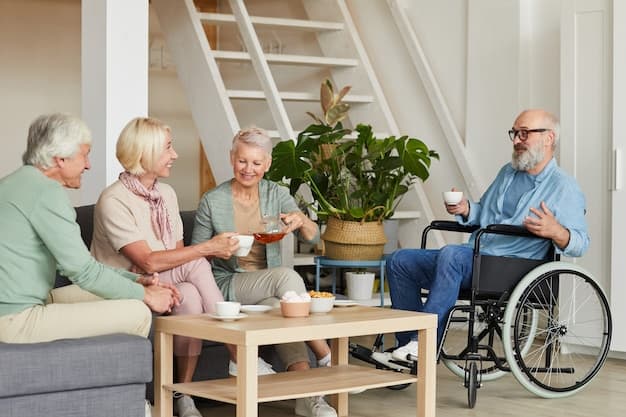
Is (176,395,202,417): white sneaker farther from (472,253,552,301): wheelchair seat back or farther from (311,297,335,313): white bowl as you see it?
(472,253,552,301): wheelchair seat back

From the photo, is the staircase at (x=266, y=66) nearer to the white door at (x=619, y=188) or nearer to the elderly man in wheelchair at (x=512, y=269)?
the white door at (x=619, y=188)

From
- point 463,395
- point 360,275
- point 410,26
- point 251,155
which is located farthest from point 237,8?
point 463,395

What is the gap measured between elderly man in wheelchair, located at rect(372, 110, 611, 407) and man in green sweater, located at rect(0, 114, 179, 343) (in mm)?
1219

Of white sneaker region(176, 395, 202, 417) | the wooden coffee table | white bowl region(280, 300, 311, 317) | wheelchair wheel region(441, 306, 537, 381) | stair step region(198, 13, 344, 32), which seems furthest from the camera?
stair step region(198, 13, 344, 32)

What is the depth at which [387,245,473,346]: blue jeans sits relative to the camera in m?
4.34

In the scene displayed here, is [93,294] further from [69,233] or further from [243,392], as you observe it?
[243,392]

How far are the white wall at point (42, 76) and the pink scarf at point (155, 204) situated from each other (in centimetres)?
417

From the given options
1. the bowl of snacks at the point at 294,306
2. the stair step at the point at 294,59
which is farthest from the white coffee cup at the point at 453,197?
the stair step at the point at 294,59

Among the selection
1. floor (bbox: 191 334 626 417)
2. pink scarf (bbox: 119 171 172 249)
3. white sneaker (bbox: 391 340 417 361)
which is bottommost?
floor (bbox: 191 334 626 417)

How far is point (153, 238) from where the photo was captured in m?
4.00

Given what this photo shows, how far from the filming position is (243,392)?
10.5 ft

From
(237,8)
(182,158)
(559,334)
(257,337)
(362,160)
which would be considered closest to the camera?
(257,337)

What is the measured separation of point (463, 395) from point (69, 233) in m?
1.96

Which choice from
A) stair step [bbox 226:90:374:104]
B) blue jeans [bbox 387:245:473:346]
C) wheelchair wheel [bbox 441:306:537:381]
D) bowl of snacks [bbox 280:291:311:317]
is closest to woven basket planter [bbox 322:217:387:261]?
wheelchair wheel [bbox 441:306:537:381]
